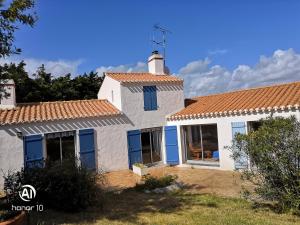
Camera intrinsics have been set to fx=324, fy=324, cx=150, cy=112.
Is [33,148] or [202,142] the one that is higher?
[33,148]

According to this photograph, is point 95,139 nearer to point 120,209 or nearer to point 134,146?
point 134,146

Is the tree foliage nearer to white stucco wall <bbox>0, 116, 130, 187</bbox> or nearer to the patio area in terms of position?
white stucco wall <bbox>0, 116, 130, 187</bbox>

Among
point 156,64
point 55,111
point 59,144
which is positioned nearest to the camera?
point 59,144

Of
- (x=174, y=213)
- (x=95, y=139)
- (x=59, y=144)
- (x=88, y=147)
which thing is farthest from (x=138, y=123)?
(x=174, y=213)

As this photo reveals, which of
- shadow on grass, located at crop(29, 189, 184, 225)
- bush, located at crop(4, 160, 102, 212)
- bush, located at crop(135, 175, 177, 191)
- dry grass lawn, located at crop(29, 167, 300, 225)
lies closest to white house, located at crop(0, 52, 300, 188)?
bush, located at crop(135, 175, 177, 191)

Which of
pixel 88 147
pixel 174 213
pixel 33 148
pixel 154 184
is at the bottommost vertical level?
pixel 174 213

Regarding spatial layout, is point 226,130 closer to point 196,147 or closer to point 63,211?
point 196,147

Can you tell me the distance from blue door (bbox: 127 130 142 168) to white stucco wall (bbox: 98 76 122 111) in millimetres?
1736

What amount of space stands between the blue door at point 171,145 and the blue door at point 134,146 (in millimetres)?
1844

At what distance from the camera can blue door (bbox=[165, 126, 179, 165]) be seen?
66.1 ft

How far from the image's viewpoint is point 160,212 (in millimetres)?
9883

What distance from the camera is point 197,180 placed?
15609 mm

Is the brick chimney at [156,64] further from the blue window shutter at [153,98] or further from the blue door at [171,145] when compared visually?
the blue door at [171,145]

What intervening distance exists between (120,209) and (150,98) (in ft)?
35.8
